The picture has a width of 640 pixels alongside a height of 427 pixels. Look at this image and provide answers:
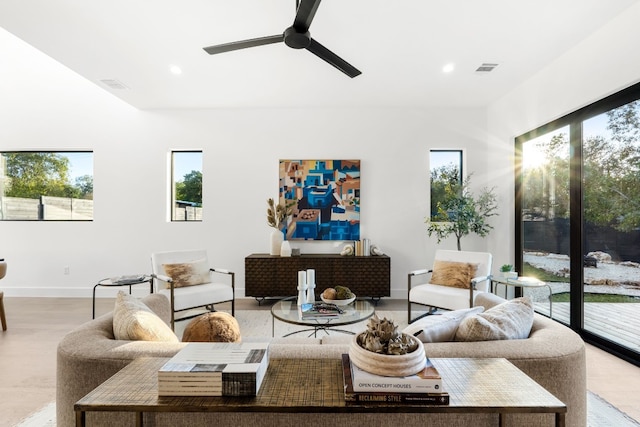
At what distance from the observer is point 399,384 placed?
0.92 m

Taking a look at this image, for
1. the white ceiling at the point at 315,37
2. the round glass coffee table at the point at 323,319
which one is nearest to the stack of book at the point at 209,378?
the round glass coffee table at the point at 323,319

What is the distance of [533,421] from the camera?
1.16m

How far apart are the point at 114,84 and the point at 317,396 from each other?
4.52m

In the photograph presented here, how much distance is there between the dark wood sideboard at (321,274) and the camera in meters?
4.35

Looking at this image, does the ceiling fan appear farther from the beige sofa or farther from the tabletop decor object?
the beige sofa

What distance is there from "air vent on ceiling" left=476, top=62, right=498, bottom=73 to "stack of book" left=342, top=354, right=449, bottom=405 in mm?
3562

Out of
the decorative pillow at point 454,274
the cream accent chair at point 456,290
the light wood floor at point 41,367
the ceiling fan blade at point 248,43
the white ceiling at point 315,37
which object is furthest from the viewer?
the decorative pillow at point 454,274

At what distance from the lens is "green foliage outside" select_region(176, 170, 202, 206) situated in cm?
498

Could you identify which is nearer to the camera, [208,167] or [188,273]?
[188,273]

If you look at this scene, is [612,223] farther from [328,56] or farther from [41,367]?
[41,367]

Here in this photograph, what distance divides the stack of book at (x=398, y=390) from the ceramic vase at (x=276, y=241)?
3647 mm

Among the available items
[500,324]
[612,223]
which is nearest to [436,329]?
[500,324]

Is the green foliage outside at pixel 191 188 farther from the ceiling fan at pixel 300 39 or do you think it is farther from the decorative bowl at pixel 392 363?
the decorative bowl at pixel 392 363

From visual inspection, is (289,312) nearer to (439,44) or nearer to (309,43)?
(309,43)
